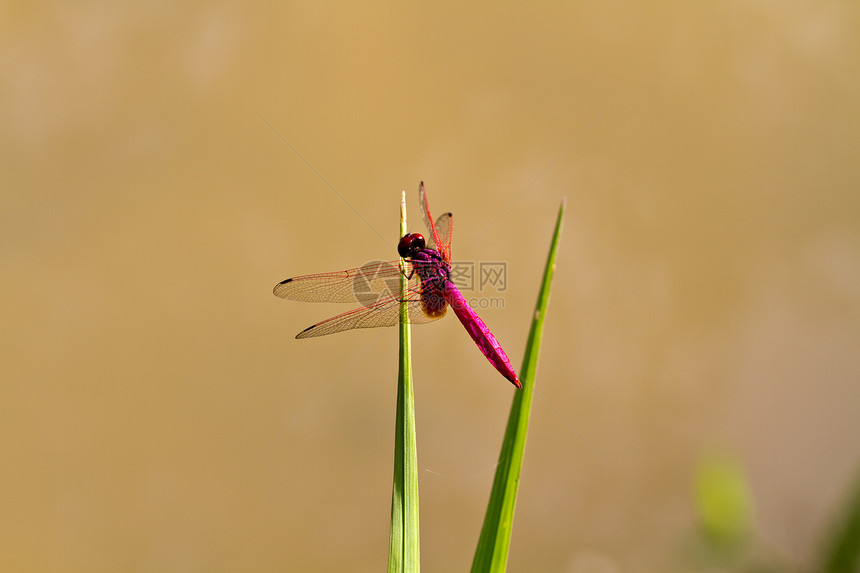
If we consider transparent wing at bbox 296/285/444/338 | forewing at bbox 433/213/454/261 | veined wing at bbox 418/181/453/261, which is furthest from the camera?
forewing at bbox 433/213/454/261

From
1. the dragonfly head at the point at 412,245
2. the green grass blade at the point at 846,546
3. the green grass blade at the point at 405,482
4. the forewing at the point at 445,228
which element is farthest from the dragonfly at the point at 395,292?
the green grass blade at the point at 846,546

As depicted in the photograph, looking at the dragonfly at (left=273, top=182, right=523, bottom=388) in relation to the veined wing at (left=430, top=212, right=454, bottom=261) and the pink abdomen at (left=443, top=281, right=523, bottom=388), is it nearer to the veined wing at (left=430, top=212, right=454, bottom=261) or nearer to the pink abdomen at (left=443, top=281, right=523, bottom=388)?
the pink abdomen at (left=443, top=281, right=523, bottom=388)

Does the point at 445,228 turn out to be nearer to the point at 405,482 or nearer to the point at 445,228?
the point at 445,228

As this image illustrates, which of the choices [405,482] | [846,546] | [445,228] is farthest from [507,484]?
[445,228]

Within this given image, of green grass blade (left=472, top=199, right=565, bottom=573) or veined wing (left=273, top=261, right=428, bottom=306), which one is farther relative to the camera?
veined wing (left=273, top=261, right=428, bottom=306)

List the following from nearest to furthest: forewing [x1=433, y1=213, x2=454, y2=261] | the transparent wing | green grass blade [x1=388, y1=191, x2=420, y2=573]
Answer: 1. green grass blade [x1=388, y1=191, x2=420, y2=573]
2. the transparent wing
3. forewing [x1=433, y1=213, x2=454, y2=261]

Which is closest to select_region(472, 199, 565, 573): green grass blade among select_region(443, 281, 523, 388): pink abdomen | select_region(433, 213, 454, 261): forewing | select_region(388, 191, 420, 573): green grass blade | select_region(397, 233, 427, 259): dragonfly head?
select_region(388, 191, 420, 573): green grass blade

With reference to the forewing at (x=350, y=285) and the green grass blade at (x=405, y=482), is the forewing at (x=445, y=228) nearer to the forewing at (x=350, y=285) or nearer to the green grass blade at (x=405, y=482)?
the forewing at (x=350, y=285)

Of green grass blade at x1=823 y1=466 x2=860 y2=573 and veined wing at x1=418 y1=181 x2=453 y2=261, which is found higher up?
veined wing at x1=418 y1=181 x2=453 y2=261

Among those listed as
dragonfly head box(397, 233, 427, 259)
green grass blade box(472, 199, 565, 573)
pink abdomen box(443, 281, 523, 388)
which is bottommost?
Answer: green grass blade box(472, 199, 565, 573)
